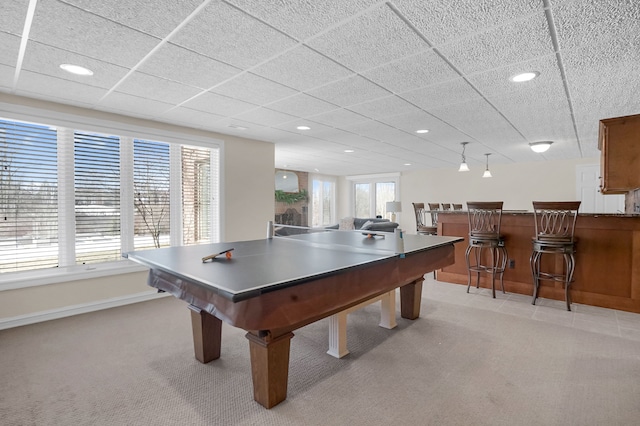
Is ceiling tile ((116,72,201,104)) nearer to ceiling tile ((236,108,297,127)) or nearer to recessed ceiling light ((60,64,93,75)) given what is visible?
recessed ceiling light ((60,64,93,75))

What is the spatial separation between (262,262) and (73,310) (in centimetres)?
296

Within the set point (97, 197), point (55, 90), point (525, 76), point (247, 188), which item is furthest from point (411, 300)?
point (55, 90)

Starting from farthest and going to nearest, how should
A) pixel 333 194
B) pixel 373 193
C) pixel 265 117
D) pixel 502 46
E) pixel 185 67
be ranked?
pixel 333 194
pixel 373 193
pixel 265 117
pixel 185 67
pixel 502 46

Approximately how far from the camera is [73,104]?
11.4 feet

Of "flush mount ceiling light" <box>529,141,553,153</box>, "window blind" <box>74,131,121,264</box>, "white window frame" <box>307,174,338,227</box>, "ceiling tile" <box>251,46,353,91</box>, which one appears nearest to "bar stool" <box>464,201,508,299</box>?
"flush mount ceiling light" <box>529,141,553,153</box>

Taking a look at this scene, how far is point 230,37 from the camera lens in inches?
80.4

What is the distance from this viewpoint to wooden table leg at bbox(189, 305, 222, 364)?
2.35 meters

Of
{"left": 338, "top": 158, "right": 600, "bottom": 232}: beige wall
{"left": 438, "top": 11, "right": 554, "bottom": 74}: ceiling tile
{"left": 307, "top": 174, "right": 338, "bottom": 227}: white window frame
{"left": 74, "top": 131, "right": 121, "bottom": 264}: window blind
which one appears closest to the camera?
{"left": 438, "top": 11, "right": 554, "bottom": 74}: ceiling tile

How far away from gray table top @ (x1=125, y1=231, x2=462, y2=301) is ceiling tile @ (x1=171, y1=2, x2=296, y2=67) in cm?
143

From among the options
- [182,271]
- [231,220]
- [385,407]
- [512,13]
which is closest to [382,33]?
[512,13]

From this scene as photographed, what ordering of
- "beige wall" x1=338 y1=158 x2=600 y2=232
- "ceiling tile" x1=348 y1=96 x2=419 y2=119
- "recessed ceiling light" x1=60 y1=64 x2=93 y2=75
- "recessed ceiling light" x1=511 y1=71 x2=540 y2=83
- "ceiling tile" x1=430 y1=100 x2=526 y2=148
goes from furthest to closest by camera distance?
"beige wall" x1=338 y1=158 x2=600 y2=232, "ceiling tile" x1=430 y1=100 x2=526 y2=148, "ceiling tile" x1=348 y1=96 x2=419 y2=119, "recessed ceiling light" x1=511 y1=71 x2=540 y2=83, "recessed ceiling light" x1=60 y1=64 x2=93 y2=75

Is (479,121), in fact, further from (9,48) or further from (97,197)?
(97,197)

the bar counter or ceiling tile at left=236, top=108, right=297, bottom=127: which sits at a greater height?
ceiling tile at left=236, top=108, right=297, bottom=127

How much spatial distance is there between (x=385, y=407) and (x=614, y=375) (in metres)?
1.66
